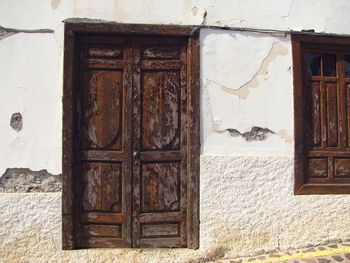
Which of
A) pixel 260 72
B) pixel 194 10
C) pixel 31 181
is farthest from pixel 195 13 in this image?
pixel 31 181

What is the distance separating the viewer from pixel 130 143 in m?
4.87

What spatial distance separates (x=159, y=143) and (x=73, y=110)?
3.20 feet

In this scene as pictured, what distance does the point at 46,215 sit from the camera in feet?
15.5

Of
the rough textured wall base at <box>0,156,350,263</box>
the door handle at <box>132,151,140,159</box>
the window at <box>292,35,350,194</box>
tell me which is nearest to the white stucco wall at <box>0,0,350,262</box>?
the rough textured wall base at <box>0,156,350,263</box>

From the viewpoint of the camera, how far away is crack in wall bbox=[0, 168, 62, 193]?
15.6ft

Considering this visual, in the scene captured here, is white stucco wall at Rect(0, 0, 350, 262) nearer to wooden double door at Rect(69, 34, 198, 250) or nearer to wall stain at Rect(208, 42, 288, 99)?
wall stain at Rect(208, 42, 288, 99)

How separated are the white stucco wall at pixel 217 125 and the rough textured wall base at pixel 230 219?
11 millimetres

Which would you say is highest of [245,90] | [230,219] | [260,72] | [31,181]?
[260,72]

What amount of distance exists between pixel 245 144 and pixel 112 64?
169 centimetres

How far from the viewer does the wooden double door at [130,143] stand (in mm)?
4855

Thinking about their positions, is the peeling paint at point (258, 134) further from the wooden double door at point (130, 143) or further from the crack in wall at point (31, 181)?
the crack in wall at point (31, 181)

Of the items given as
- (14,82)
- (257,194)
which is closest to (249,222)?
(257,194)

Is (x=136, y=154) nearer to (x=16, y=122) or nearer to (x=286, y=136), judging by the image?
(x=16, y=122)

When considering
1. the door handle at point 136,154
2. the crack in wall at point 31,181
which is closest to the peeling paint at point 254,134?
the door handle at point 136,154
